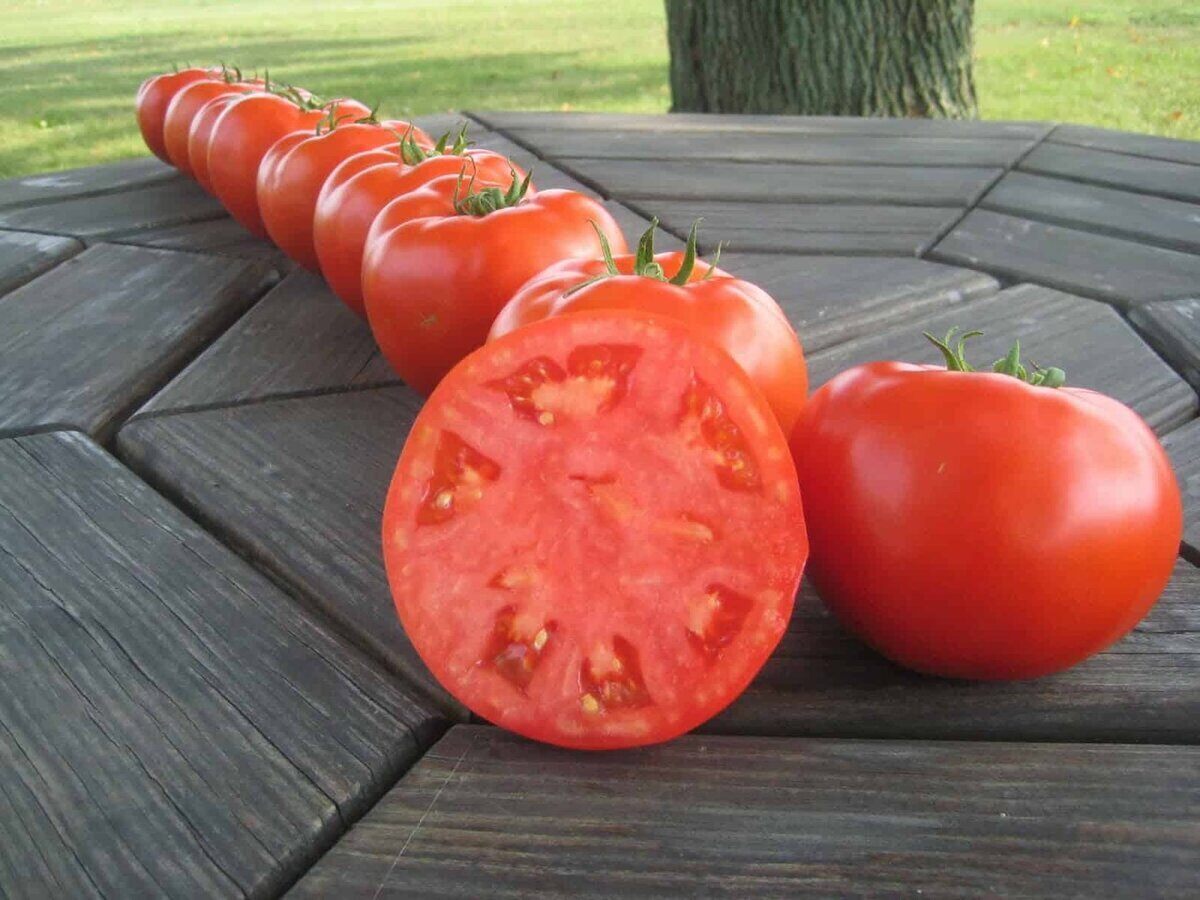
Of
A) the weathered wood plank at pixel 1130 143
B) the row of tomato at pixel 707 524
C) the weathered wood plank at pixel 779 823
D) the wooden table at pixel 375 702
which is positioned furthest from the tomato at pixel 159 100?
the weathered wood plank at pixel 779 823

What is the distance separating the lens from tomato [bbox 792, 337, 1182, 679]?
2.21 feet

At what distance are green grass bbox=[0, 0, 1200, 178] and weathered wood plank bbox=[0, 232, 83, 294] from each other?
2775mm

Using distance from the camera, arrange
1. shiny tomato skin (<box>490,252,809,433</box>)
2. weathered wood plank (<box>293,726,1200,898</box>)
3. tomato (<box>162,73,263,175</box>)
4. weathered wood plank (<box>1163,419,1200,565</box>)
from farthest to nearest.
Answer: tomato (<box>162,73,263,175</box>)
weathered wood plank (<box>1163,419,1200,565</box>)
shiny tomato skin (<box>490,252,809,433</box>)
weathered wood plank (<box>293,726,1200,898</box>)

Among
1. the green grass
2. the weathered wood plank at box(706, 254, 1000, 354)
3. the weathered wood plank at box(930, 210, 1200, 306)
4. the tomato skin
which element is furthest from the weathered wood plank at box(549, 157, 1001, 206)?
the green grass

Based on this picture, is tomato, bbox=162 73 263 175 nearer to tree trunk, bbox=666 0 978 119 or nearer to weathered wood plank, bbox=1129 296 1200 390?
tree trunk, bbox=666 0 978 119

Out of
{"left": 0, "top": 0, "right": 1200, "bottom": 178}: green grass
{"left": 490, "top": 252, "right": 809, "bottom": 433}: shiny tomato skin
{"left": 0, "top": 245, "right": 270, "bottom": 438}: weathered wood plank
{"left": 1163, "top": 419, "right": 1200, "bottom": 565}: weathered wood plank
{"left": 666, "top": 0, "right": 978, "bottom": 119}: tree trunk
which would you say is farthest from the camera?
{"left": 0, "top": 0, "right": 1200, "bottom": 178}: green grass

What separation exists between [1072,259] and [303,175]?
1.01 m

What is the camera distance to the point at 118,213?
6.39ft

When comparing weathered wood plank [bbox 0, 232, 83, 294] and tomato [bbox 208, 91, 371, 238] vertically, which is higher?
tomato [bbox 208, 91, 371, 238]

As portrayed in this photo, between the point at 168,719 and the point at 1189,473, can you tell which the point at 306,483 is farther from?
the point at 1189,473

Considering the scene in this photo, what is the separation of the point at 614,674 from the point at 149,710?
0.94 feet

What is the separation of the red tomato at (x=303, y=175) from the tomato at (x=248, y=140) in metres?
0.15

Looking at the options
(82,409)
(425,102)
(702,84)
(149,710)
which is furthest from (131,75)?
(149,710)

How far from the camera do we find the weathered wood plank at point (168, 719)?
60 centimetres
